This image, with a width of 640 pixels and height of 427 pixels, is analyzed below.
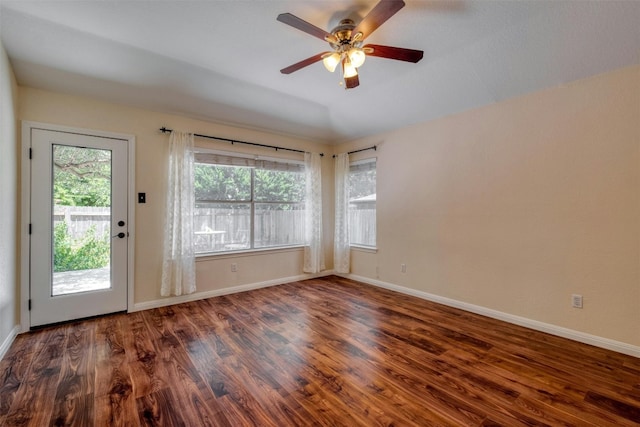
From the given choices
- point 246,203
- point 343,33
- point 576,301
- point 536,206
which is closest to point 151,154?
point 246,203

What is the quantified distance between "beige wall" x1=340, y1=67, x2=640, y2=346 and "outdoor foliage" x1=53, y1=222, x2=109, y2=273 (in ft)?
12.6

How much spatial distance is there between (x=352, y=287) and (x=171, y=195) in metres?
2.90

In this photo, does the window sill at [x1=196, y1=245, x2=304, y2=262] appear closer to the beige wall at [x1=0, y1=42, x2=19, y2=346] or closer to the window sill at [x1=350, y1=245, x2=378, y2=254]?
the window sill at [x1=350, y1=245, x2=378, y2=254]

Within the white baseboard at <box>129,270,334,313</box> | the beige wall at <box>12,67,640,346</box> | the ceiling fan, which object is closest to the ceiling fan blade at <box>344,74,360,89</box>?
the ceiling fan

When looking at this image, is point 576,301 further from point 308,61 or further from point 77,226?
point 77,226

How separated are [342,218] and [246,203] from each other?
1.64 meters

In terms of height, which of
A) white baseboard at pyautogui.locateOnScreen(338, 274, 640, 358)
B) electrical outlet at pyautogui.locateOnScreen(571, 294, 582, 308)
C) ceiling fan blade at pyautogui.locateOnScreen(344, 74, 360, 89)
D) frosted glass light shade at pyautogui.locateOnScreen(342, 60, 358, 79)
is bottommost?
white baseboard at pyautogui.locateOnScreen(338, 274, 640, 358)

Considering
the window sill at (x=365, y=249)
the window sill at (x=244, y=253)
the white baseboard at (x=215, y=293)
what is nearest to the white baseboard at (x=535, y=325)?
the window sill at (x=365, y=249)

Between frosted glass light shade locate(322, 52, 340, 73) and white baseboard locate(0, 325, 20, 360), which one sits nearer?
frosted glass light shade locate(322, 52, 340, 73)

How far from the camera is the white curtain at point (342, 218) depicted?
16.2 ft

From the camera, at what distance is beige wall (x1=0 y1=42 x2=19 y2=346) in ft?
7.78

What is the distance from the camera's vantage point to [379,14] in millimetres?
1795

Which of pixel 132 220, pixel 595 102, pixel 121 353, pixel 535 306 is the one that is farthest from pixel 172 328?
pixel 595 102

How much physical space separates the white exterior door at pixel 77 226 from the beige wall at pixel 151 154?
0.16 m
